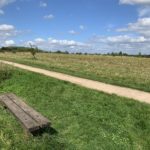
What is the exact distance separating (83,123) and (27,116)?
1.63m

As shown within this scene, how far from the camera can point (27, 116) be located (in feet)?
32.4

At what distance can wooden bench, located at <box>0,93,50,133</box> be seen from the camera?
29.6 feet

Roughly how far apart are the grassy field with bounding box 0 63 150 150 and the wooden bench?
32cm

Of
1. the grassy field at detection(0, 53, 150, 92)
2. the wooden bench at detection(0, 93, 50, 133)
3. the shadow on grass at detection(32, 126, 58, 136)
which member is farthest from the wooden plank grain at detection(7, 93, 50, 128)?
the grassy field at detection(0, 53, 150, 92)

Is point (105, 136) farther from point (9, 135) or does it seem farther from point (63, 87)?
point (63, 87)

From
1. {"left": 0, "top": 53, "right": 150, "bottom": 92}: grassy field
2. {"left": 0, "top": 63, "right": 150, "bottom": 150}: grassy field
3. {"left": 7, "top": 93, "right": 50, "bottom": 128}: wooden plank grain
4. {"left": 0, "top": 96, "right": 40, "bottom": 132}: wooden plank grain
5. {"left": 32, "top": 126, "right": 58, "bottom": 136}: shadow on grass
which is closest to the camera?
{"left": 0, "top": 63, "right": 150, "bottom": 150}: grassy field

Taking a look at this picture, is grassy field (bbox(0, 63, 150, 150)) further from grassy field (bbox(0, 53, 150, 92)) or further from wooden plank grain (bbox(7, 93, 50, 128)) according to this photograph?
grassy field (bbox(0, 53, 150, 92))

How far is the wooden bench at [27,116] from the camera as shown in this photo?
9031 millimetres

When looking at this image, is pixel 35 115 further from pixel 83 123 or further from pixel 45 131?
pixel 83 123

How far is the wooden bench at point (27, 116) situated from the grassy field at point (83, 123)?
1.05 ft

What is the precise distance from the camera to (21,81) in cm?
1819

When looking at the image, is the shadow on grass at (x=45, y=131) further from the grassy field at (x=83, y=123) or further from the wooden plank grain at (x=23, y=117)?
the wooden plank grain at (x=23, y=117)

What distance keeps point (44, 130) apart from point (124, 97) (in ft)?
15.1

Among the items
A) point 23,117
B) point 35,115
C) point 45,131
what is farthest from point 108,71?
point 45,131
